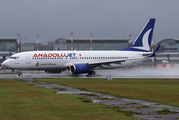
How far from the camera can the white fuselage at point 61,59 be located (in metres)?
52.8

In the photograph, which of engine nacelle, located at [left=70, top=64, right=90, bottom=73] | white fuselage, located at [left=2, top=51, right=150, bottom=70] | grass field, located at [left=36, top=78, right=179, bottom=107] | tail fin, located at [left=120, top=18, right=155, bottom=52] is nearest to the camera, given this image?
grass field, located at [left=36, top=78, right=179, bottom=107]

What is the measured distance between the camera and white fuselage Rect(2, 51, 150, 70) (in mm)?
52844

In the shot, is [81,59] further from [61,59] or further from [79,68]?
[79,68]

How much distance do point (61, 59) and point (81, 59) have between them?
167 inches

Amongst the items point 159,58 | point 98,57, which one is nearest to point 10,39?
point 159,58

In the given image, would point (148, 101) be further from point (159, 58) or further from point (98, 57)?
point (159, 58)

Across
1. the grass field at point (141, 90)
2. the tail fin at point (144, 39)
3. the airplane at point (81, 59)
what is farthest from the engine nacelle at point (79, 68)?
the grass field at point (141, 90)

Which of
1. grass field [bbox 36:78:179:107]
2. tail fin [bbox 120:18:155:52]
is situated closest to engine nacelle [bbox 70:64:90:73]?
tail fin [bbox 120:18:155:52]

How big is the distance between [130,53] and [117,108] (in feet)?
145

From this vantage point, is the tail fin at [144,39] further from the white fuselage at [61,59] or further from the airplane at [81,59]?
the white fuselage at [61,59]

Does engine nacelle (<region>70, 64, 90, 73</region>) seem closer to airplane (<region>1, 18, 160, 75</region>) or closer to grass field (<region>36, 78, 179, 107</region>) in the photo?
airplane (<region>1, 18, 160, 75</region>)

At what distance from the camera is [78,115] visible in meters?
14.5

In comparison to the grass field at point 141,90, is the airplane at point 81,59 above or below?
above

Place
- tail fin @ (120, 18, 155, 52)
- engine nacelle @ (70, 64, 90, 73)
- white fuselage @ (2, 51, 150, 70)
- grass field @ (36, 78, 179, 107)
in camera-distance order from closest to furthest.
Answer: grass field @ (36, 78, 179, 107), engine nacelle @ (70, 64, 90, 73), white fuselage @ (2, 51, 150, 70), tail fin @ (120, 18, 155, 52)
